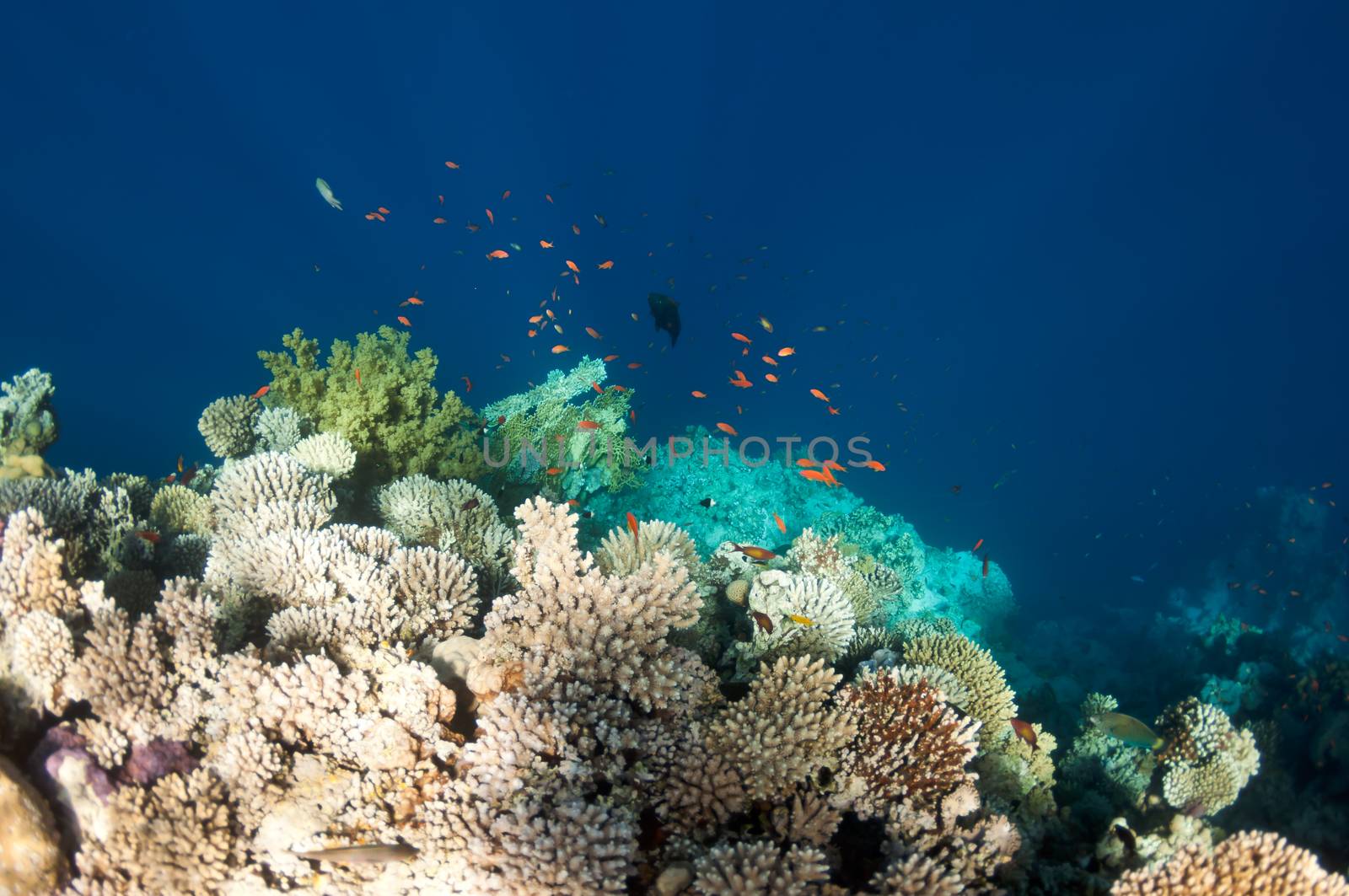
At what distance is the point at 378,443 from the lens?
7.18m

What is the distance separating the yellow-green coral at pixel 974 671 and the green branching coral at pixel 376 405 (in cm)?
606

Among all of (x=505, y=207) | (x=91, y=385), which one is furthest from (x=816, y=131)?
(x=91, y=385)

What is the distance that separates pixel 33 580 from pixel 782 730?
4.78m

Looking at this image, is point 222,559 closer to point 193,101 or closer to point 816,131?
point 816,131

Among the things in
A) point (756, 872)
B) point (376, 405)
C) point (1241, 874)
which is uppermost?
point (376, 405)

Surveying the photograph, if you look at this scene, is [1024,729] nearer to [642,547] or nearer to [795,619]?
[795,619]

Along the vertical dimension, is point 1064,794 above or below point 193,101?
below

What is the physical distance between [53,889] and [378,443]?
5200 mm

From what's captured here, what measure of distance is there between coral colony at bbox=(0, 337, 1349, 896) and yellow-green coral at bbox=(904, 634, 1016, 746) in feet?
0.07

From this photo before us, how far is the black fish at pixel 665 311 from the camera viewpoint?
11.1m

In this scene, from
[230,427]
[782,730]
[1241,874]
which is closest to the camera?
[1241,874]

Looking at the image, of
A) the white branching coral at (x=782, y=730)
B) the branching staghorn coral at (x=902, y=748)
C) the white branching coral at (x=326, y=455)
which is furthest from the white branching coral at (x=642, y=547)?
the white branching coral at (x=326, y=455)

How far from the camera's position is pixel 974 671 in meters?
4.77

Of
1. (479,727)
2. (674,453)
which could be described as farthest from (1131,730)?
(674,453)
